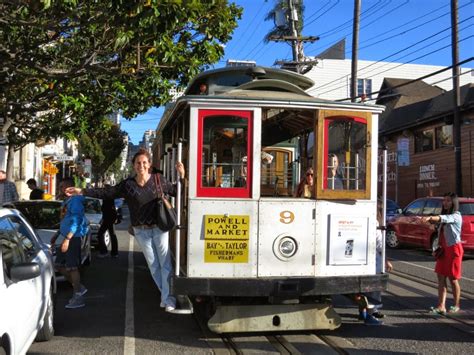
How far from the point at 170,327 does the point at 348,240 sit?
2419mm

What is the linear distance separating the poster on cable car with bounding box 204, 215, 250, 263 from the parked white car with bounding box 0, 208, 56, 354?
171 centimetres

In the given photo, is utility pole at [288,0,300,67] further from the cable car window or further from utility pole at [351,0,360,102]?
the cable car window

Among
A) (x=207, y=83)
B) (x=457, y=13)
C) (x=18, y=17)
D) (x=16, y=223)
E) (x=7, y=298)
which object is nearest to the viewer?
(x=7, y=298)

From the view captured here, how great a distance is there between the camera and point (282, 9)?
81.7 feet

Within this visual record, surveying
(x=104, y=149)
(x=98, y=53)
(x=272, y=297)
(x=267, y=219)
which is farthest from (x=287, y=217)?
(x=104, y=149)

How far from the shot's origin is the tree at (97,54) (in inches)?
282

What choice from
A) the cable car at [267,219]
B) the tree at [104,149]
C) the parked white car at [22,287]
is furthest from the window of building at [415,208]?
the tree at [104,149]

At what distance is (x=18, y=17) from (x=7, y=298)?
587cm

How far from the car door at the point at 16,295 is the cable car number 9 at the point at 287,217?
101 inches

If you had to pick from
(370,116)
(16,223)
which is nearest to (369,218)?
(370,116)

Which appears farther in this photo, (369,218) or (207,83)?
(207,83)

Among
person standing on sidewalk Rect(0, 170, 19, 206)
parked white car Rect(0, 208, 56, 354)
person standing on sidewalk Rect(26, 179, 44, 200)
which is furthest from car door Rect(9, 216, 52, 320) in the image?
person standing on sidewalk Rect(26, 179, 44, 200)

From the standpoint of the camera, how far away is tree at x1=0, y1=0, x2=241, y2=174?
7.16 metres

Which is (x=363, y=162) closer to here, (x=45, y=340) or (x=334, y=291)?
(x=334, y=291)
